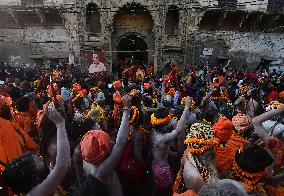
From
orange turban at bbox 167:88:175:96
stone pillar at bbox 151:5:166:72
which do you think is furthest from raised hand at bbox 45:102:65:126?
stone pillar at bbox 151:5:166:72

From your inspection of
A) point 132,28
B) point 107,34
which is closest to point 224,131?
point 107,34

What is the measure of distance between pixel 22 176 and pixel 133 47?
22147 millimetres

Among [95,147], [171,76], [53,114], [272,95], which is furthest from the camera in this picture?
[272,95]

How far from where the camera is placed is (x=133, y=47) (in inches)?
949

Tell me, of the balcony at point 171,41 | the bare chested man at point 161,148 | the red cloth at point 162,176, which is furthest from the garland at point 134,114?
the balcony at point 171,41

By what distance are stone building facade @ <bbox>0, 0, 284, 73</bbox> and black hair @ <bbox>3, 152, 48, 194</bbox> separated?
19.5 metres

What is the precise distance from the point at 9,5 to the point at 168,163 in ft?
67.4

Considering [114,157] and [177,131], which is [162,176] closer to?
[177,131]

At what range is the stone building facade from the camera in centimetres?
2147

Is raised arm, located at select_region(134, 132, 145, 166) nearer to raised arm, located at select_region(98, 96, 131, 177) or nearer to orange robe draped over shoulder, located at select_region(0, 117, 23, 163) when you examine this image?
raised arm, located at select_region(98, 96, 131, 177)

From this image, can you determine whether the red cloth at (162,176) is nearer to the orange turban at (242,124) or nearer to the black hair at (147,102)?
the orange turban at (242,124)

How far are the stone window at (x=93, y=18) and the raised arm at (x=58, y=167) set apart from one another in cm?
1968

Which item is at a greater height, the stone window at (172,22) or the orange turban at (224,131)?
the stone window at (172,22)

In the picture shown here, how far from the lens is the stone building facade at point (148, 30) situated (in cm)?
2147
